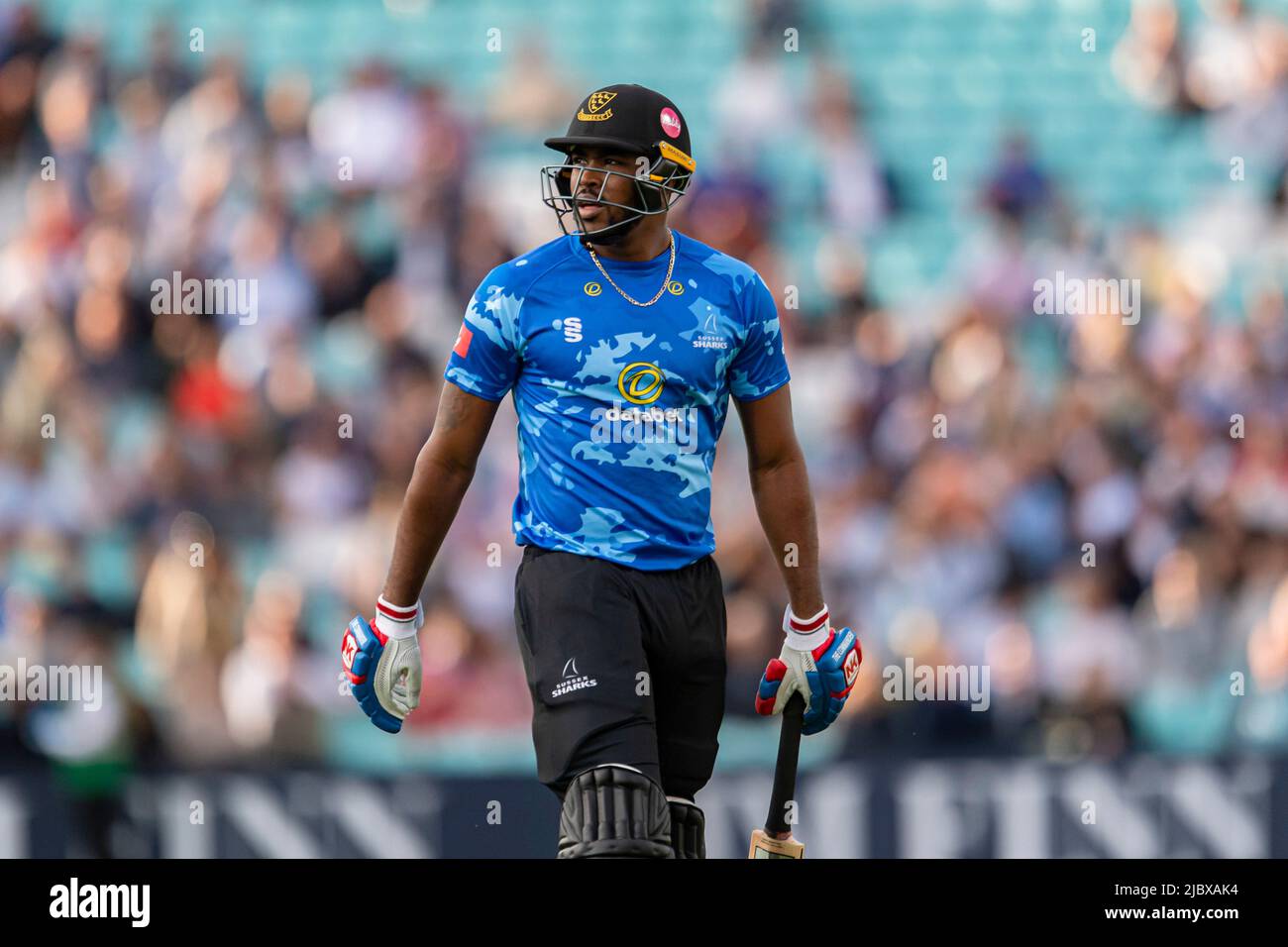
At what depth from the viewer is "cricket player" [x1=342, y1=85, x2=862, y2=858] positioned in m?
4.57

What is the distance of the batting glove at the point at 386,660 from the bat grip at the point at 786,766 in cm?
98

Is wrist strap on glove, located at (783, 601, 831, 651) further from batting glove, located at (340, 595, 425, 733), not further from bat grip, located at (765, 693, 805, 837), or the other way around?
batting glove, located at (340, 595, 425, 733)

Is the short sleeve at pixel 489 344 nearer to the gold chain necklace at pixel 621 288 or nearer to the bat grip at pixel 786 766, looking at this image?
the gold chain necklace at pixel 621 288

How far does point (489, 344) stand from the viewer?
15.3ft

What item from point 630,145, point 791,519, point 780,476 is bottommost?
point 791,519

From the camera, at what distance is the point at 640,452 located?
4645 millimetres

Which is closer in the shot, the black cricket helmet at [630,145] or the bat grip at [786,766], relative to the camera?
the black cricket helmet at [630,145]

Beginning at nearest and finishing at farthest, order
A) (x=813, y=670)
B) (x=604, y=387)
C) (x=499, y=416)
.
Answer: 1. (x=604, y=387)
2. (x=813, y=670)
3. (x=499, y=416)

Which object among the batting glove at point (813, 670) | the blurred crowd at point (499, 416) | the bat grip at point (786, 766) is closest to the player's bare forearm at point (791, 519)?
the batting glove at point (813, 670)

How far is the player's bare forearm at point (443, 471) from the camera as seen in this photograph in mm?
4711

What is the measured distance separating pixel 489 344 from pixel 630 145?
612 mm

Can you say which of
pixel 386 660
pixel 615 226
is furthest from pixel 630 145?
pixel 386 660

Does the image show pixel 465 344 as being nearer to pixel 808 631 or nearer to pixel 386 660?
pixel 386 660

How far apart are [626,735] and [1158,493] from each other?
514 centimetres
